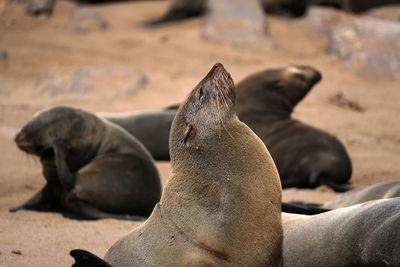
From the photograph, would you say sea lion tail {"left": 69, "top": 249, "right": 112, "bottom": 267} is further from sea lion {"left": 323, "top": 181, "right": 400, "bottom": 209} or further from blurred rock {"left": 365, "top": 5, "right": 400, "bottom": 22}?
blurred rock {"left": 365, "top": 5, "right": 400, "bottom": 22}

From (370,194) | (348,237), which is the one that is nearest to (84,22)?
(370,194)

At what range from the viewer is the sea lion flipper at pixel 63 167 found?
5.09m

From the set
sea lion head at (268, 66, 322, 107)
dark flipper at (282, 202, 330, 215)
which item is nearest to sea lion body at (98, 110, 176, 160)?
sea lion head at (268, 66, 322, 107)

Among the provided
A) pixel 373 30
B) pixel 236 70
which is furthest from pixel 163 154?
pixel 373 30

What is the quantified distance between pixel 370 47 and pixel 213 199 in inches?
354

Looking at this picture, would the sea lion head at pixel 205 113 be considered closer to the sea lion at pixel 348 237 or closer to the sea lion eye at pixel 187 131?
the sea lion eye at pixel 187 131

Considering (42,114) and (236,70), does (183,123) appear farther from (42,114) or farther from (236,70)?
(236,70)

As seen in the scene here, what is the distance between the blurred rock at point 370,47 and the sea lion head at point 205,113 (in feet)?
27.3

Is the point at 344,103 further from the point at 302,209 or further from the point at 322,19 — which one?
the point at 302,209

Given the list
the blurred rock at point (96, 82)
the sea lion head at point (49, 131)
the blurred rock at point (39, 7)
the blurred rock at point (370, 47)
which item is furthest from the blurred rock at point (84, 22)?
the sea lion head at point (49, 131)

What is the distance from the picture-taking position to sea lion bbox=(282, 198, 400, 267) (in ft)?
8.95

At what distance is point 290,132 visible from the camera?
22.3 ft

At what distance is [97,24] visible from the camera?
1357cm

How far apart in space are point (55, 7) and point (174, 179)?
1167 centimetres
